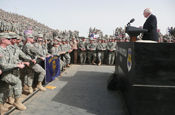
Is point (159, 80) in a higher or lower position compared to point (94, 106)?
higher

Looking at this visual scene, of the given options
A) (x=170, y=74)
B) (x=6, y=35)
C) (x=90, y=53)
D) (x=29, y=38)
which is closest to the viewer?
(x=170, y=74)

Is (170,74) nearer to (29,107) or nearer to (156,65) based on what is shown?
(156,65)

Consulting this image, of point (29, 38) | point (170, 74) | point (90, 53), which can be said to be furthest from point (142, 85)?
point (90, 53)

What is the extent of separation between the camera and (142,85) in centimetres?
321

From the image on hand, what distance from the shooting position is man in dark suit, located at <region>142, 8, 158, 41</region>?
169 inches

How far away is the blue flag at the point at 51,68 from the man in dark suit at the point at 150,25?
4.25 meters

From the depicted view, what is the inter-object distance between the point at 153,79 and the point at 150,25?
1796 mm

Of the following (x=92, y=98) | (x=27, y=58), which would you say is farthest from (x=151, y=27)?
(x=27, y=58)

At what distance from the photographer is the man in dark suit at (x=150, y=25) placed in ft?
14.1

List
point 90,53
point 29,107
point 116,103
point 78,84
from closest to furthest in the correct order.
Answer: point 29,107
point 116,103
point 78,84
point 90,53

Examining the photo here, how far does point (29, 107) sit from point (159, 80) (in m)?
3.46

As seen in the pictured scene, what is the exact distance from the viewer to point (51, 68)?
23.3ft

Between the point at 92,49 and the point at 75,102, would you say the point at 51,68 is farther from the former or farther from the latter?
the point at 92,49

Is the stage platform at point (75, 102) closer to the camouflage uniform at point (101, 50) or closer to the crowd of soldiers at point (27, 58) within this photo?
the crowd of soldiers at point (27, 58)
